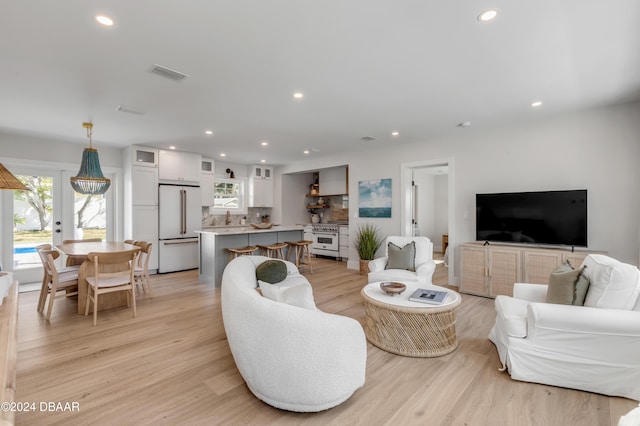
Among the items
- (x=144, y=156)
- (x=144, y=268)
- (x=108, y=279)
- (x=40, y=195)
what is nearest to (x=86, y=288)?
(x=108, y=279)

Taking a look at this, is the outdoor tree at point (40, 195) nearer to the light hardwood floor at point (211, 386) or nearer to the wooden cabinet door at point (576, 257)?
the light hardwood floor at point (211, 386)

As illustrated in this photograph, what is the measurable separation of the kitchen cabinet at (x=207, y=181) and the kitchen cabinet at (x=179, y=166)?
25 cm

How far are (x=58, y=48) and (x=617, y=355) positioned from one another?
15.3 feet

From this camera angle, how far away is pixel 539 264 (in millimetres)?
3904

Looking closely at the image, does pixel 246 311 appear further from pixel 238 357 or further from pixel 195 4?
pixel 195 4

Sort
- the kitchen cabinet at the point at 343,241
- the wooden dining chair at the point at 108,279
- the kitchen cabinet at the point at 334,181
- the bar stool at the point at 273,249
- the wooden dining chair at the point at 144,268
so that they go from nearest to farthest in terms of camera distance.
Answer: the wooden dining chair at the point at 108,279, the wooden dining chair at the point at 144,268, the bar stool at the point at 273,249, the kitchen cabinet at the point at 343,241, the kitchen cabinet at the point at 334,181

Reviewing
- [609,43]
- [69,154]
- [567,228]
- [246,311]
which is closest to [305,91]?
[246,311]

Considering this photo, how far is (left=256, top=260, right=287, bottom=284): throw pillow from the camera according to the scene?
10.1 ft

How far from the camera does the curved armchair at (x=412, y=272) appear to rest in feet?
12.4

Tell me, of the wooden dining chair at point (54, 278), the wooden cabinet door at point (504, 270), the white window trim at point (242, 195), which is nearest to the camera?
the wooden dining chair at point (54, 278)

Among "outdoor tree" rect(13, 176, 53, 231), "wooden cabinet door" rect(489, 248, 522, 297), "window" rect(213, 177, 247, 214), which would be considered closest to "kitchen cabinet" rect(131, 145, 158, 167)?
"outdoor tree" rect(13, 176, 53, 231)

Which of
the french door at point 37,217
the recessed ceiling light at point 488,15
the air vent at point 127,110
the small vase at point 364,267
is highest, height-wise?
the recessed ceiling light at point 488,15

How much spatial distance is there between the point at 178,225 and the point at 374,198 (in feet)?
13.6

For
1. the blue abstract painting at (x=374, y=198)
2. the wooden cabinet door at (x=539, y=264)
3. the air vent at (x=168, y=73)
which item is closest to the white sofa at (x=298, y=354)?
the air vent at (x=168, y=73)
